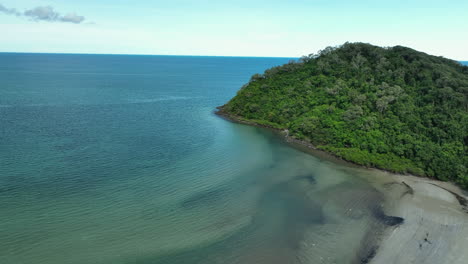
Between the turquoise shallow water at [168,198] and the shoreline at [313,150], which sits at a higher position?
the shoreline at [313,150]

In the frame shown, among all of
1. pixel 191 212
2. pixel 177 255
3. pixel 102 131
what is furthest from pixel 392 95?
pixel 102 131

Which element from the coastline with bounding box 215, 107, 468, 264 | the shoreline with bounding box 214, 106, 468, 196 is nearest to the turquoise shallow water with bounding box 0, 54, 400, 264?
the coastline with bounding box 215, 107, 468, 264

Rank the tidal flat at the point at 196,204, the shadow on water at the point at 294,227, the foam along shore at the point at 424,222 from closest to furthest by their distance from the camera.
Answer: the shadow on water at the point at 294,227 < the foam along shore at the point at 424,222 < the tidal flat at the point at 196,204

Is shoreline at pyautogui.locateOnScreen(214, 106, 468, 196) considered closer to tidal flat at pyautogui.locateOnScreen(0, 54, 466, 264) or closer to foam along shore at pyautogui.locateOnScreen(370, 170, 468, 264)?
foam along shore at pyautogui.locateOnScreen(370, 170, 468, 264)

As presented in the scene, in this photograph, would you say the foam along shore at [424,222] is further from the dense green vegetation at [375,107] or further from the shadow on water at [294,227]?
the dense green vegetation at [375,107]

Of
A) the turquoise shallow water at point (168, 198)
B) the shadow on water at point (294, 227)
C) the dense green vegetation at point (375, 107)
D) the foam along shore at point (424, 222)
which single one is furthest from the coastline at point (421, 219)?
the dense green vegetation at point (375, 107)

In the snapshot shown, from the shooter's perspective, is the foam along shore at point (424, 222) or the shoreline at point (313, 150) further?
the shoreline at point (313, 150)

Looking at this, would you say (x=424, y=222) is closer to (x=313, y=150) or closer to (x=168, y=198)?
(x=313, y=150)

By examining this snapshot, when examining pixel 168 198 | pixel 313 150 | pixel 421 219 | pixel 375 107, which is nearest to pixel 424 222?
pixel 421 219
